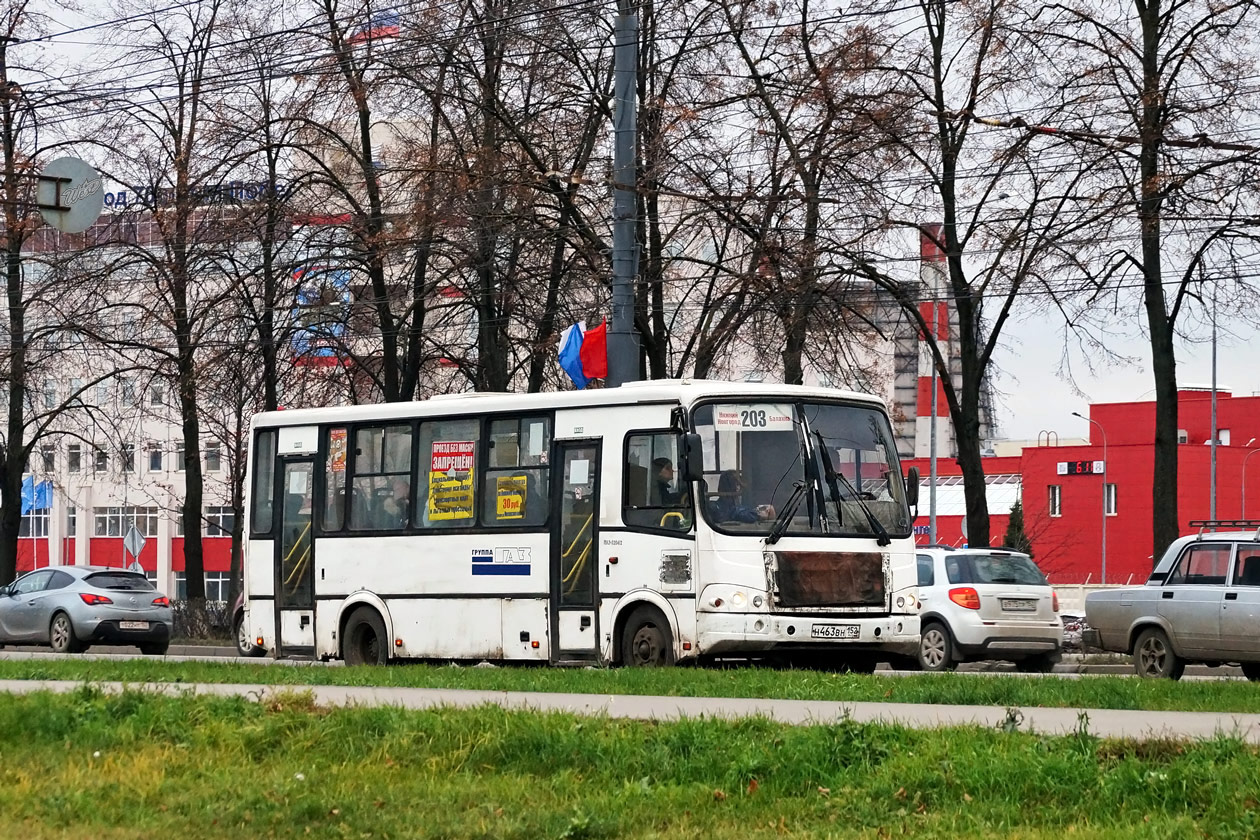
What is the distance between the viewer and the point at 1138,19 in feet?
89.6

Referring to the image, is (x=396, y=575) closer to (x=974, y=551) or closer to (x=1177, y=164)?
(x=974, y=551)

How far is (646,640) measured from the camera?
1903 cm

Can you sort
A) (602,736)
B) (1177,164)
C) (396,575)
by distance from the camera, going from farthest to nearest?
(1177,164), (396,575), (602,736)

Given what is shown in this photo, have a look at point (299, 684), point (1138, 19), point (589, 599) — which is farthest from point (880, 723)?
point (1138, 19)

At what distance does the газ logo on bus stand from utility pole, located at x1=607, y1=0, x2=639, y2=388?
380 centimetres

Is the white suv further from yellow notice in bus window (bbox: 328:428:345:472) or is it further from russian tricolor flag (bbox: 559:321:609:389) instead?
yellow notice in bus window (bbox: 328:428:345:472)

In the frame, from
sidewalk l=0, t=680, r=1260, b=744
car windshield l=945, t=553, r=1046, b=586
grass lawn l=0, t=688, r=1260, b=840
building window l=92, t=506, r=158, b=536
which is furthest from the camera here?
building window l=92, t=506, r=158, b=536

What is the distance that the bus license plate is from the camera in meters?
18.5

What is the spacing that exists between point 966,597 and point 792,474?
5683 mm

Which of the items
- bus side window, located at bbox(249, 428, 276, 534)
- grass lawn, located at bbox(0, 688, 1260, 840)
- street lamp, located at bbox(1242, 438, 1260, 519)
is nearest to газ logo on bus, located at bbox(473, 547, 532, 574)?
bus side window, located at bbox(249, 428, 276, 534)

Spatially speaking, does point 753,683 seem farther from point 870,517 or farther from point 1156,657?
point 1156,657

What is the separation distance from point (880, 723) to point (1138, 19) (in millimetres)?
19611

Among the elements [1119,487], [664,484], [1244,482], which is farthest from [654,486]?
[1244,482]

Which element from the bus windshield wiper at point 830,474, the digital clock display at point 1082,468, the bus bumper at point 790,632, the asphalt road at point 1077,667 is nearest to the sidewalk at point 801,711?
the bus bumper at point 790,632
